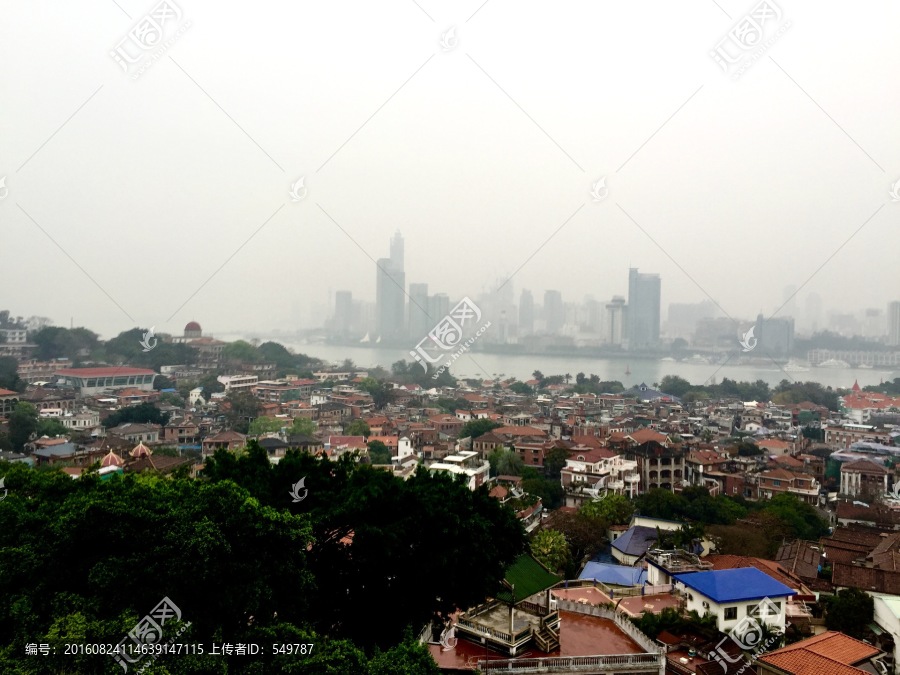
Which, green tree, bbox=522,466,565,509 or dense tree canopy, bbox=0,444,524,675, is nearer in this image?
dense tree canopy, bbox=0,444,524,675

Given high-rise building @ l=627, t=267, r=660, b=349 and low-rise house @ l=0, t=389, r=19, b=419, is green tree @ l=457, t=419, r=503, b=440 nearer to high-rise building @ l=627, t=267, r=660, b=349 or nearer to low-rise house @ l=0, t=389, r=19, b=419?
low-rise house @ l=0, t=389, r=19, b=419

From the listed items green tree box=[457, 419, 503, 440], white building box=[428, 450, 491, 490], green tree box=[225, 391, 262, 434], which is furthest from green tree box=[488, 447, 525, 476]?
green tree box=[225, 391, 262, 434]

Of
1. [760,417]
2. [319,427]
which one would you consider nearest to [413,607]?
[319,427]

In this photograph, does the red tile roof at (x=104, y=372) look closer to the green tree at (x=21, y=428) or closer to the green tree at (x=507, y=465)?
the green tree at (x=21, y=428)

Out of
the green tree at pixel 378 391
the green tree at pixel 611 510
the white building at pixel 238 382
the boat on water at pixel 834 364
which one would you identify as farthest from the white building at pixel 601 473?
the boat on water at pixel 834 364

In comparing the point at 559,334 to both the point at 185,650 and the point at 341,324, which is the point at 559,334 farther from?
the point at 185,650
